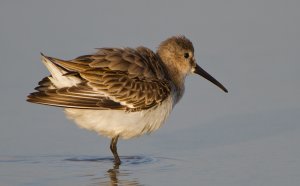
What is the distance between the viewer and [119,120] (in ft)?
32.2

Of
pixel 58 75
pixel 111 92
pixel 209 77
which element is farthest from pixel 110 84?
pixel 209 77

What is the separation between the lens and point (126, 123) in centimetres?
985

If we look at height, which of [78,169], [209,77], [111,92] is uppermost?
[209,77]

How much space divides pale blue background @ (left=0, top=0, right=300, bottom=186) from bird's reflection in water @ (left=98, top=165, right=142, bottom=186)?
0.43 ft

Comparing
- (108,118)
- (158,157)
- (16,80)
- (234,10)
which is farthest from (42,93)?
(234,10)

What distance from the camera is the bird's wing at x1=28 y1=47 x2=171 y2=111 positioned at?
954 centimetres

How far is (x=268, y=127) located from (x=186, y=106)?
1208mm

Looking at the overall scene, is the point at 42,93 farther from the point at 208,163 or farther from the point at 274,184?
the point at 274,184

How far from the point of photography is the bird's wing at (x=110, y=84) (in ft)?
31.3

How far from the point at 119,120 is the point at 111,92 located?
→ 34cm

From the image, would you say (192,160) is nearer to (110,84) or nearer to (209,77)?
(110,84)

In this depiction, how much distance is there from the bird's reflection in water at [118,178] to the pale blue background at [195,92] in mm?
131

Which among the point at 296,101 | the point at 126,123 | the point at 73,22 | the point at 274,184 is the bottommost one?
the point at 274,184

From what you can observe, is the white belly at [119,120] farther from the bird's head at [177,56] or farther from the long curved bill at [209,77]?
the long curved bill at [209,77]
